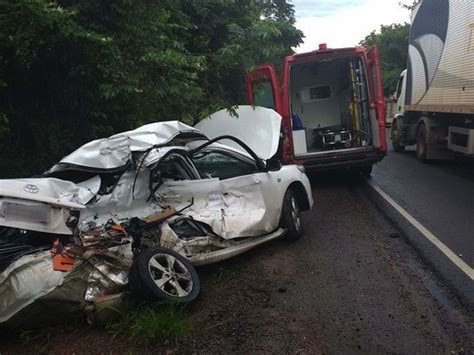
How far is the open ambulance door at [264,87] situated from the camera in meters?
9.28

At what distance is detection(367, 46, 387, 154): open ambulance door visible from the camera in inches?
365

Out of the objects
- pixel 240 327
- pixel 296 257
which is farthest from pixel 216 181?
pixel 240 327

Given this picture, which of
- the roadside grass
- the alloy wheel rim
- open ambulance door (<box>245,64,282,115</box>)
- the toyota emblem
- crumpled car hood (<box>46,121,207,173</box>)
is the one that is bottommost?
the roadside grass

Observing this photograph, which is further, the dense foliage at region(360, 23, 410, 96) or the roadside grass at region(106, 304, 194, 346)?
the dense foliage at region(360, 23, 410, 96)

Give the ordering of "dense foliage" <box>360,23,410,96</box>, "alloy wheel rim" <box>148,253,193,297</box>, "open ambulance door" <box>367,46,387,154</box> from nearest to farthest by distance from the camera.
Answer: "alloy wheel rim" <box>148,253,193,297</box> < "open ambulance door" <box>367,46,387,154</box> < "dense foliage" <box>360,23,410,96</box>

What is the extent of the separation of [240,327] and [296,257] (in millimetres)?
1873

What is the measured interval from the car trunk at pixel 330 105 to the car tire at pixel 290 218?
342cm

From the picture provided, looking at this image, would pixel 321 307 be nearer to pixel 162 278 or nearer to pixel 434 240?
pixel 162 278

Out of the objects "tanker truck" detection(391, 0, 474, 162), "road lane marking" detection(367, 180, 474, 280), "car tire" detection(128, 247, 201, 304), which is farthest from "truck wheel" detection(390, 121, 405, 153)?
"car tire" detection(128, 247, 201, 304)

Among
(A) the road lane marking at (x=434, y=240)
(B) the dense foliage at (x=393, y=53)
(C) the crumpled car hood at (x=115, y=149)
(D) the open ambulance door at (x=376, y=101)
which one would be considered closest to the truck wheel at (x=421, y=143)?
(D) the open ambulance door at (x=376, y=101)

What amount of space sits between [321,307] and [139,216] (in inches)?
76.0

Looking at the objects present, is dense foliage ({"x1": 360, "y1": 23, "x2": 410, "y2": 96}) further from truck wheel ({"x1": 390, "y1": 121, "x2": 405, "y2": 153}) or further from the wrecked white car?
the wrecked white car

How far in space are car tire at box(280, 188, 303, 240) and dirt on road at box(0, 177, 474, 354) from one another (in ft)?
0.41

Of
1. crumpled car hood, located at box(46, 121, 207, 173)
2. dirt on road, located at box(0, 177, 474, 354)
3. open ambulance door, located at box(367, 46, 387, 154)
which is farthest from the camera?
open ambulance door, located at box(367, 46, 387, 154)
